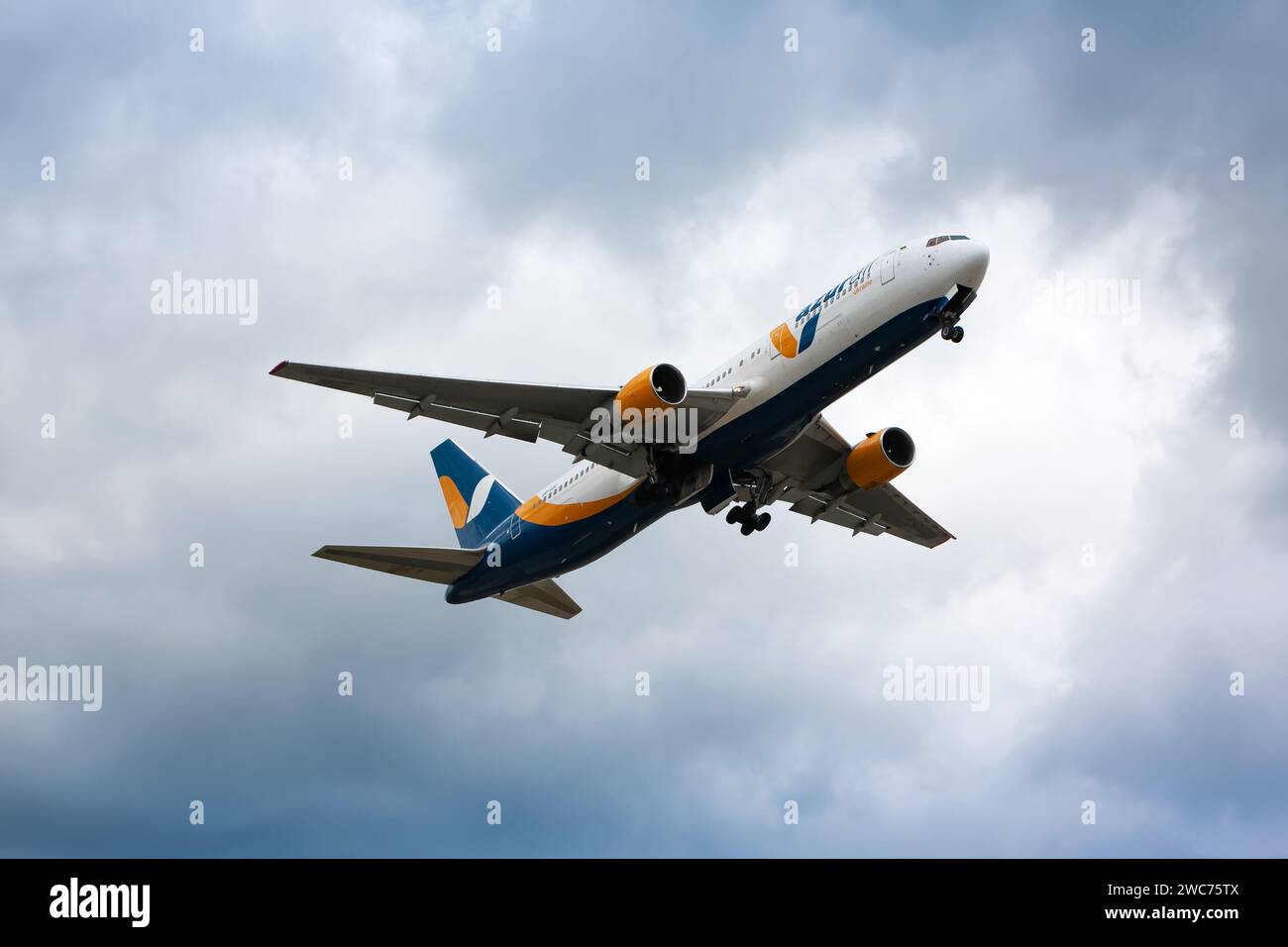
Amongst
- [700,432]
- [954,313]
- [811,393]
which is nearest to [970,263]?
[954,313]

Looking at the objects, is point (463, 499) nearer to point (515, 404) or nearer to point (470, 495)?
point (470, 495)

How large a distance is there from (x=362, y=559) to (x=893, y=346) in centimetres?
1835

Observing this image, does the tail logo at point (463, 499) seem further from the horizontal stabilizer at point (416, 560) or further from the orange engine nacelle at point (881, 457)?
the orange engine nacelle at point (881, 457)

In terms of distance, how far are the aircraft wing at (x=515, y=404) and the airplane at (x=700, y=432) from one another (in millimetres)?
48

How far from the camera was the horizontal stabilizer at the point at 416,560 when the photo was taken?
41000 mm

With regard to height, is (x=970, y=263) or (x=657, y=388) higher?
(x=970, y=263)

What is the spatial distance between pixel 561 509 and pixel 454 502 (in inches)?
393

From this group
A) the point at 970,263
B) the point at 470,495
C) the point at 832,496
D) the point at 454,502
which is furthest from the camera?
the point at 454,502

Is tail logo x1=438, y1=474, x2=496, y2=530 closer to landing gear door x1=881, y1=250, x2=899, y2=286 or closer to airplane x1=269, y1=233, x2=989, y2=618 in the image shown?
airplane x1=269, y1=233, x2=989, y2=618

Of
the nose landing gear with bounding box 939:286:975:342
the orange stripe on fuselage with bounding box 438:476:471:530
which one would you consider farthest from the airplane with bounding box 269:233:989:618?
the orange stripe on fuselage with bounding box 438:476:471:530

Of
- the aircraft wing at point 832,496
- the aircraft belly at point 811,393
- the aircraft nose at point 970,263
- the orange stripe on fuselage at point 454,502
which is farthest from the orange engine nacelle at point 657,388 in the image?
the orange stripe on fuselage at point 454,502

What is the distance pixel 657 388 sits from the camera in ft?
115

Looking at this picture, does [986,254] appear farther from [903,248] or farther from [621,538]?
[621,538]
